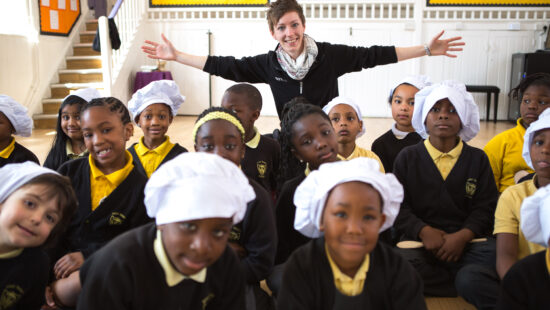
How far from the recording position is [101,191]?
5.37ft

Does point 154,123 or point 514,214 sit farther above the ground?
point 154,123

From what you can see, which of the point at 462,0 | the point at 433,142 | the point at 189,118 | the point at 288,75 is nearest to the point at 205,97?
the point at 189,118

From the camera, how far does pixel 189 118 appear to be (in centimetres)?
Answer: 795

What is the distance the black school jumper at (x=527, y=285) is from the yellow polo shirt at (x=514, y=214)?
0.35m

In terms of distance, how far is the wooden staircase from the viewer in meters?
→ 6.64

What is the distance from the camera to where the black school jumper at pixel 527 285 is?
1.13 m

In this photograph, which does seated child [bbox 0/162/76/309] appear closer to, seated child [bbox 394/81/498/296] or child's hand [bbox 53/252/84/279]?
child's hand [bbox 53/252/84/279]

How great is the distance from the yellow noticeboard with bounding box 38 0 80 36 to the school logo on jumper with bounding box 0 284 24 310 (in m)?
6.64

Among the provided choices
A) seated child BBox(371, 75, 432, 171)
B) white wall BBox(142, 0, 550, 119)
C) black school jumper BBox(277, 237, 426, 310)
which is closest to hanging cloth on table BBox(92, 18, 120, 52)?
white wall BBox(142, 0, 550, 119)

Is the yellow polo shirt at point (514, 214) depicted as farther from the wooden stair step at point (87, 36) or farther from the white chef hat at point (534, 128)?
the wooden stair step at point (87, 36)

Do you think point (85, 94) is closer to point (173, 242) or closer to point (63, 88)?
point (173, 242)

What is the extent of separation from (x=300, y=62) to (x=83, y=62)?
5.95 metres

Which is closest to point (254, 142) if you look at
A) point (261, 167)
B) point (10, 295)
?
point (261, 167)

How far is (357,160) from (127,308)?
639 mm
